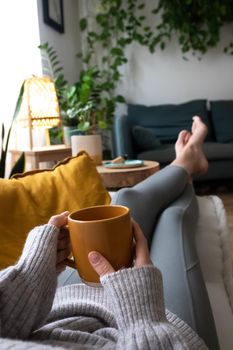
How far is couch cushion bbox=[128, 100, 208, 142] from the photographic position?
3.30 metres

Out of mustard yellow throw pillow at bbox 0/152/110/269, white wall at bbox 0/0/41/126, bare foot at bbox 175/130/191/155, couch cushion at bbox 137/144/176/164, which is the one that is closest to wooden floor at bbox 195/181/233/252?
couch cushion at bbox 137/144/176/164

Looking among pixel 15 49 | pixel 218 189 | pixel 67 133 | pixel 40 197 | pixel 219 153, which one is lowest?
pixel 218 189

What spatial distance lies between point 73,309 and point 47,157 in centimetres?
139

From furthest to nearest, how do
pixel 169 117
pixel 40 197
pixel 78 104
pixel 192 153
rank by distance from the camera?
pixel 169 117 < pixel 78 104 < pixel 192 153 < pixel 40 197

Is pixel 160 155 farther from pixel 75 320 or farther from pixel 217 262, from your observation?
pixel 75 320

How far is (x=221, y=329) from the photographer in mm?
705

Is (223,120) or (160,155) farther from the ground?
(223,120)

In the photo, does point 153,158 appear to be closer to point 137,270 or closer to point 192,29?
point 192,29

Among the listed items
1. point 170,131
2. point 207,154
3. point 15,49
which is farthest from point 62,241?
point 170,131

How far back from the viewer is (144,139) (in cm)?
299

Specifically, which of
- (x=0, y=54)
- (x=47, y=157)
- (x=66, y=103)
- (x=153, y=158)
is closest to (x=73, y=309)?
(x=47, y=157)

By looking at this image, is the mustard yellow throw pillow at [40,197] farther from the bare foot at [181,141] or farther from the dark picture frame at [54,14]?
the dark picture frame at [54,14]

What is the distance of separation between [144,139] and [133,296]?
2.56 meters

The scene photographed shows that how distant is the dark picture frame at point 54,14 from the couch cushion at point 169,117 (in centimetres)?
96
